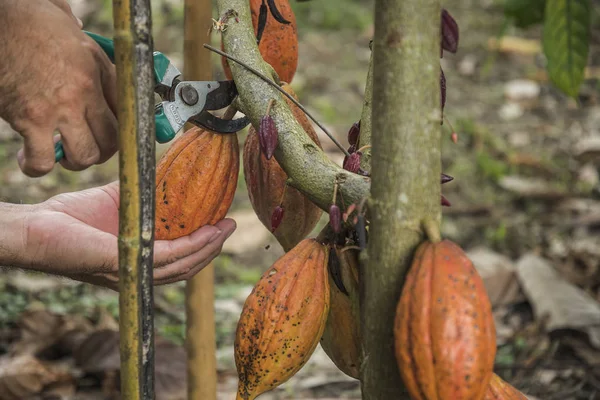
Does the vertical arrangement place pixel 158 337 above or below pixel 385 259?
below

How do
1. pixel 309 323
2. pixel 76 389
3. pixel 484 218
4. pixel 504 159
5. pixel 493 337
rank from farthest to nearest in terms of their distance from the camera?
1. pixel 504 159
2. pixel 484 218
3. pixel 76 389
4. pixel 309 323
5. pixel 493 337

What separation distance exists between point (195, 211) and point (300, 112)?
0.25m

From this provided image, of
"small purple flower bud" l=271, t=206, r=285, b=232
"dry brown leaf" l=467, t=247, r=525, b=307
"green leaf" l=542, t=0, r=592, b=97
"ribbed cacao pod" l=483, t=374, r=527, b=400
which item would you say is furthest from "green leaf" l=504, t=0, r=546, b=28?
"ribbed cacao pod" l=483, t=374, r=527, b=400

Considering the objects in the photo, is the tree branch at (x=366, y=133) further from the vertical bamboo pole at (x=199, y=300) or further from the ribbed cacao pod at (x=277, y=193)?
the vertical bamboo pole at (x=199, y=300)

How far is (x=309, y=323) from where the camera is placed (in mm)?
1098

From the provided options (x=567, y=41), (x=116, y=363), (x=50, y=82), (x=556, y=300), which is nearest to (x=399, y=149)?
(x=50, y=82)

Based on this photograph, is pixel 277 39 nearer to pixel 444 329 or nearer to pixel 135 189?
pixel 135 189

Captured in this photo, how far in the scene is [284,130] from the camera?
3.74ft

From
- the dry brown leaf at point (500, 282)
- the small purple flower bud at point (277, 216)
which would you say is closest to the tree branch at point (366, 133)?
the small purple flower bud at point (277, 216)

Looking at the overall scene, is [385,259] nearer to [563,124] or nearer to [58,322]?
[58,322]

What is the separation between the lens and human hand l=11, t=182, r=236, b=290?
1286 mm

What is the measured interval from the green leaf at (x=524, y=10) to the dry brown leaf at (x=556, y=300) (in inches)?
35.3

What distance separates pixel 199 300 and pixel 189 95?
56 centimetres

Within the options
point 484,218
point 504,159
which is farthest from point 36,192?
point 504,159
